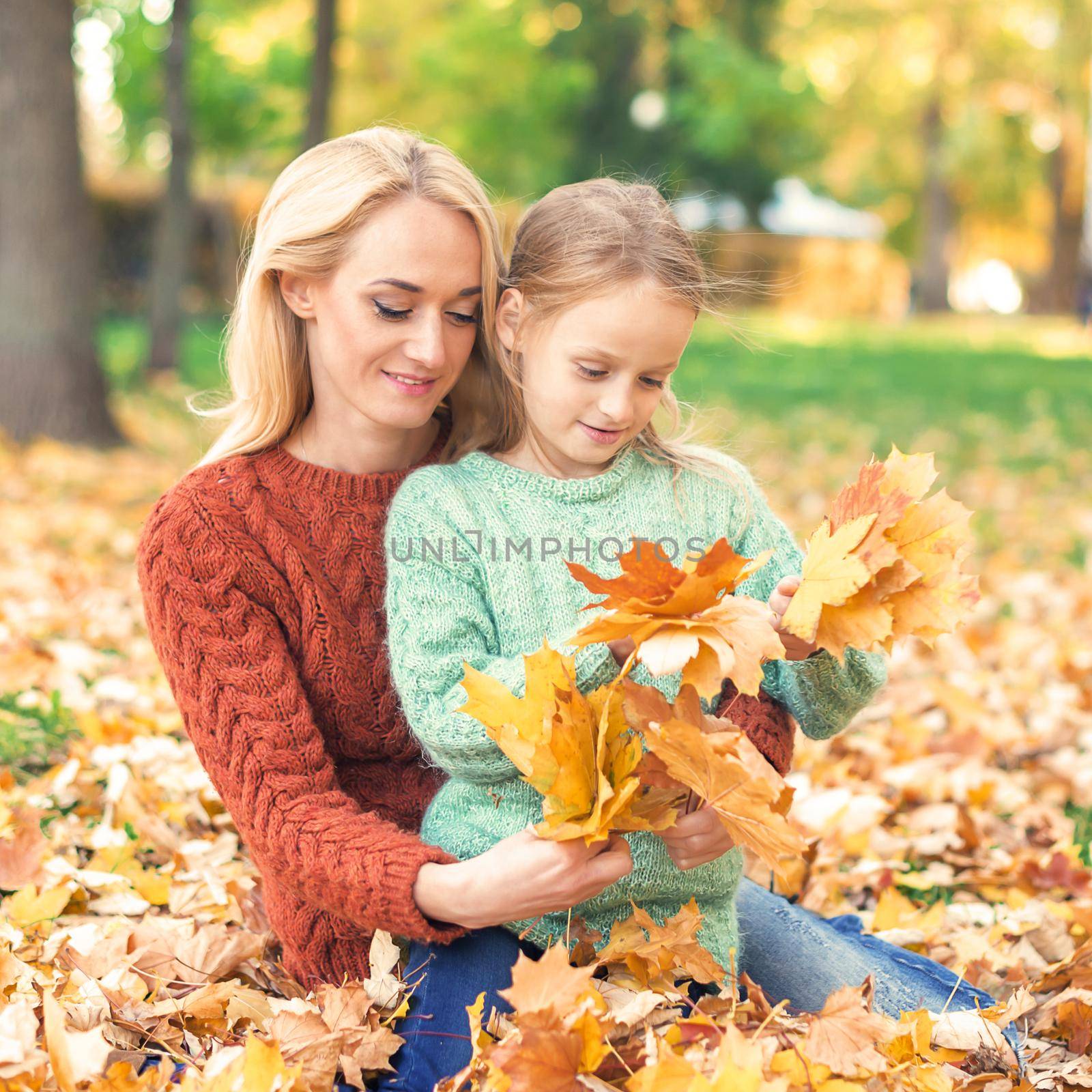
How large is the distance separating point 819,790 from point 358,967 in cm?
161

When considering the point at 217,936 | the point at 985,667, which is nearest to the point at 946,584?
the point at 217,936

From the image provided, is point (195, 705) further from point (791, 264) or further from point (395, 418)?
point (791, 264)

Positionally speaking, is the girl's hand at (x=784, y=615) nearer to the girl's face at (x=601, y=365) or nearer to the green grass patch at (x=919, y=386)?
the girl's face at (x=601, y=365)

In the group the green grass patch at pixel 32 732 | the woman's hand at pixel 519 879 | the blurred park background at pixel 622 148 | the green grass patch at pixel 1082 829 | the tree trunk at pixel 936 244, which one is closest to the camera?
the woman's hand at pixel 519 879

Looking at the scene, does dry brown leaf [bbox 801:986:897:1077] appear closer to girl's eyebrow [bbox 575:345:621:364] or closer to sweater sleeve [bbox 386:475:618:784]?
sweater sleeve [bbox 386:475:618:784]

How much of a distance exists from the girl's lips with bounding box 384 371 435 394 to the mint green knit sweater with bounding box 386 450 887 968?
134 mm

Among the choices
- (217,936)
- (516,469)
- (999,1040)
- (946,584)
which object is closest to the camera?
(946,584)

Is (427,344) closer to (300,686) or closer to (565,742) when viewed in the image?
(300,686)

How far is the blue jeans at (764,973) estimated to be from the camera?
174cm

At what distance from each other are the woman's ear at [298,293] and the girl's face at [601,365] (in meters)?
0.34

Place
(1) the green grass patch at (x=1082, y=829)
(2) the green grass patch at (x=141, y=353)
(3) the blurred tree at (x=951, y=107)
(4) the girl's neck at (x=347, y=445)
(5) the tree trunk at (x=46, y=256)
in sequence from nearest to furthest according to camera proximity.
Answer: (4) the girl's neck at (x=347, y=445)
(1) the green grass patch at (x=1082, y=829)
(5) the tree trunk at (x=46, y=256)
(2) the green grass patch at (x=141, y=353)
(3) the blurred tree at (x=951, y=107)

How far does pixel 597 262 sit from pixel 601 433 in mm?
259

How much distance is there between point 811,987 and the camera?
2.03 m

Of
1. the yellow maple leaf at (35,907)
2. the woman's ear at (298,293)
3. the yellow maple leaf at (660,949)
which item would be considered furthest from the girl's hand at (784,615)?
the yellow maple leaf at (35,907)
